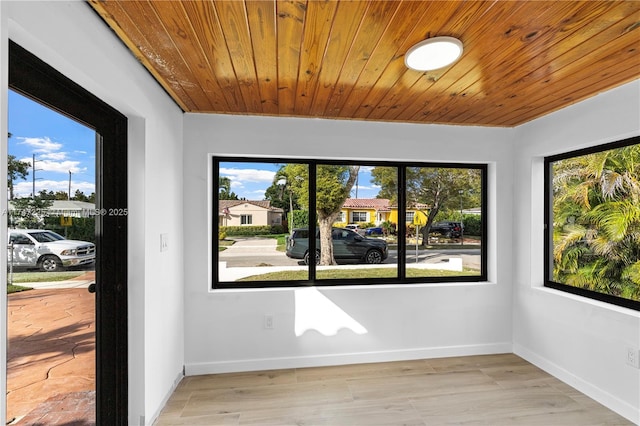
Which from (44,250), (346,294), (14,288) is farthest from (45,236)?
(346,294)

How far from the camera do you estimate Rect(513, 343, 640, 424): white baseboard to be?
2.11 meters

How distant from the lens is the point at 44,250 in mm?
1341

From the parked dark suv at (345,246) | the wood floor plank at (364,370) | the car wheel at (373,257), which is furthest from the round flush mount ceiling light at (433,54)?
the wood floor plank at (364,370)

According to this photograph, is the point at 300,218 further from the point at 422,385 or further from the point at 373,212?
the point at 422,385

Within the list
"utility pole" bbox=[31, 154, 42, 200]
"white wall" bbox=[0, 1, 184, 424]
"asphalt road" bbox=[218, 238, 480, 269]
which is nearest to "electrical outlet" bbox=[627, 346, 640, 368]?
"asphalt road" bbox=[218, 238, 480, 269]

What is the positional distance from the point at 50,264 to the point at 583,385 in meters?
3.58

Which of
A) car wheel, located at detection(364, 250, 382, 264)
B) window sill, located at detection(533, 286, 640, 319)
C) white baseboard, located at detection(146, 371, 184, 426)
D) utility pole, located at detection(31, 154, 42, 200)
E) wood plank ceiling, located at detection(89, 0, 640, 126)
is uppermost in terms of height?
wood plank ceiling, located at detection(89, 0, 640, 126)

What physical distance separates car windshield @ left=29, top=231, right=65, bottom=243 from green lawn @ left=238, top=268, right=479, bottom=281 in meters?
1.63

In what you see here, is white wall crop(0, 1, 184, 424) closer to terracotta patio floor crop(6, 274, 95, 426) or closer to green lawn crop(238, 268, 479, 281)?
terracotta patio floor crop(6, 274, 95, 426)

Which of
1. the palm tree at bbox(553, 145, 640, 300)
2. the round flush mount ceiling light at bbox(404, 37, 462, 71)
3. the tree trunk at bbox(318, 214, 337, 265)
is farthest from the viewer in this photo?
the tree trunk at bbox(318, 214, 337, 265)

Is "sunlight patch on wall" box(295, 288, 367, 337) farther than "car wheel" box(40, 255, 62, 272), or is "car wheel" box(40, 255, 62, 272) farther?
"sunlight patch on wall" box(295, 288, 367, 337)

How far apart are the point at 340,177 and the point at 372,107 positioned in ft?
2.43

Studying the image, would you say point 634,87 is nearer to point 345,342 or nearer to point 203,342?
point 345,342

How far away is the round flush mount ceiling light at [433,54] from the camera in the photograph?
5.10 feet
